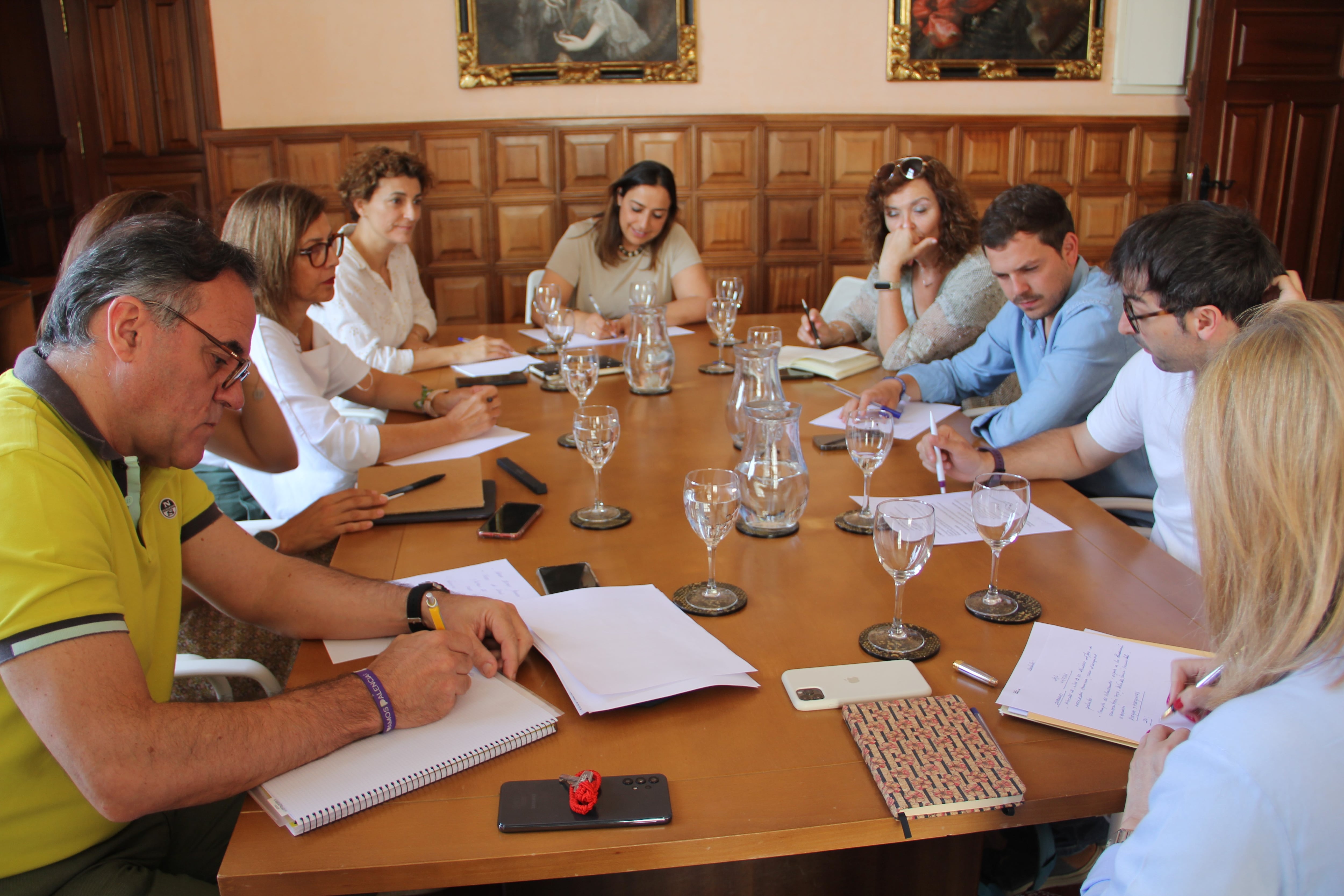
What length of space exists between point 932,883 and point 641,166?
119 inches

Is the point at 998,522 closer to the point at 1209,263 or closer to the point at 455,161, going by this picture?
the point at 1209,263

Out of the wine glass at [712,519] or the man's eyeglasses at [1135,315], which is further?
the man's eyeglasses at [1135,315]

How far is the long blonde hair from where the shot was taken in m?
0.79

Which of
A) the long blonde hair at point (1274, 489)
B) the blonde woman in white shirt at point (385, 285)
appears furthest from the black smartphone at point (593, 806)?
the blonde woman in white shirt at point (385, 285)

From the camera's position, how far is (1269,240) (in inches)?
68.0

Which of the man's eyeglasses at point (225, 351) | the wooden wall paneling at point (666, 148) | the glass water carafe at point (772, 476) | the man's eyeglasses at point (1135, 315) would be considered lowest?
the glass water carafe at point (772, 476)

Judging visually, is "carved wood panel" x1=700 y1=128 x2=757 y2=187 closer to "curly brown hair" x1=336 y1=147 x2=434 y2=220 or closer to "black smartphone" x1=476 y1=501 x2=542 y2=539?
"curly brown hair" x1=336 y1=147 x2=434 y2=220

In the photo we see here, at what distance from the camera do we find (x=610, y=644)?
47.9 inches

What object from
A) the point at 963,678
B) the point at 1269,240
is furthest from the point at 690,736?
the point at 1269,240

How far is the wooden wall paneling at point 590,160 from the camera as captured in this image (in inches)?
203

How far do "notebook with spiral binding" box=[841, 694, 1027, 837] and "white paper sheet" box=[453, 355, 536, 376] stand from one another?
1939 millimetres

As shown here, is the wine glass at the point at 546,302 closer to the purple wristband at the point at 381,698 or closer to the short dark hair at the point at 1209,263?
the short dark hair at the point at 1209,263

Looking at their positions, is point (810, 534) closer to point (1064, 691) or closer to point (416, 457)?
point (1064, 691)

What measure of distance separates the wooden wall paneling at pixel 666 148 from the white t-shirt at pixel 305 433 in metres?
3.14
